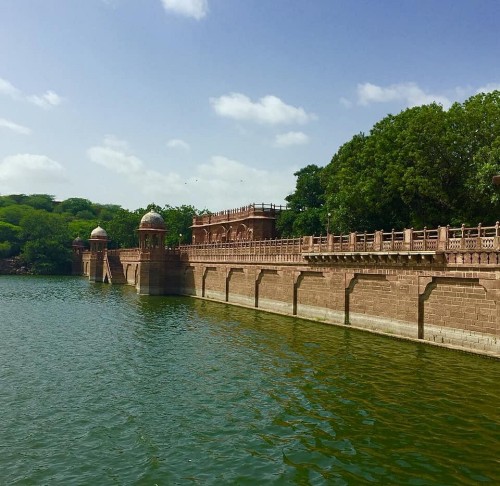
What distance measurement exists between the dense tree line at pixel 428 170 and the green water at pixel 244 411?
490 inches

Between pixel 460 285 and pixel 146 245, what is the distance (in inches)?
1682

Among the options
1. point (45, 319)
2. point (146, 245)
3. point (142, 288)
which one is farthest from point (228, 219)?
point (45, 319)

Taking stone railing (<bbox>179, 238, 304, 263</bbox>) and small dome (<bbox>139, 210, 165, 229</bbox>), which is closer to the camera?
stone railing (<bbox>179, 238, 304, 263</bbox>)

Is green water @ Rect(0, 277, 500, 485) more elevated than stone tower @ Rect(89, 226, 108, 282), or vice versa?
stone tower @ Rect(89, 226, 108, 282)

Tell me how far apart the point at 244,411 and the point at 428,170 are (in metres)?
24.2

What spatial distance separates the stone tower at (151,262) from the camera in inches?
2218

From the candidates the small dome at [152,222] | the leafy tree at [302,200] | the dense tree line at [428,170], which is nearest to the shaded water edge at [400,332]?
the dense tree line at [428,170]

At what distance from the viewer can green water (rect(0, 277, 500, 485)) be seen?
41.9 feet

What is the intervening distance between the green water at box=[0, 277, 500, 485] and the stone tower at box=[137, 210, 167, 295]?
86.5 ft

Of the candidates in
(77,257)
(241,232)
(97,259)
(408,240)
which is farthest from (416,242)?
(77,257)

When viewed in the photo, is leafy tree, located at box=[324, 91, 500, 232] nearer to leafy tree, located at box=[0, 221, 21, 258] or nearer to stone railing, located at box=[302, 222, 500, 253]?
stone railing, located at box=[302, 222, 500, 253]

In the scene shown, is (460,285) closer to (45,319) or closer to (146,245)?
(45,319)

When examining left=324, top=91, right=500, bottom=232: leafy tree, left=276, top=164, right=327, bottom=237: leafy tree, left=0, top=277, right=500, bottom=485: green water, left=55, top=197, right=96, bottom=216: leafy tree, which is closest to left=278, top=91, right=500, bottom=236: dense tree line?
left=324, top=91, right=500, bottom=232: leafy tree

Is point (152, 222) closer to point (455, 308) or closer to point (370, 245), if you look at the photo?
point (370, 245)
